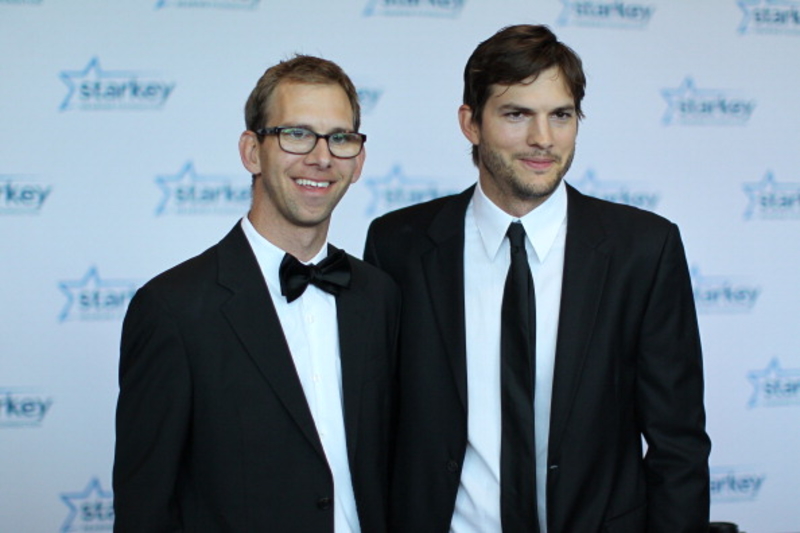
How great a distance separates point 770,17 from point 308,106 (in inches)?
101

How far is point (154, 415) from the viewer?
1581 mm

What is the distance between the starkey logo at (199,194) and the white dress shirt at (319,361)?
1.39 metres

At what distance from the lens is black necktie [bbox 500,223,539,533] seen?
1.76 m

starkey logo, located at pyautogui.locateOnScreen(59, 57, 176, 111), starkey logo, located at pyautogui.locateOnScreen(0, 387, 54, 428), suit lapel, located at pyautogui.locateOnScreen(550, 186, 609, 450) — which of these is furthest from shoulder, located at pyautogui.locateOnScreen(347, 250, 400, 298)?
starkey logo, located at pyautogui.locateOnScreen(0, 387, 54, 428)

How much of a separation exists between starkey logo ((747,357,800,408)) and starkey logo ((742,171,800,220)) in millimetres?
590

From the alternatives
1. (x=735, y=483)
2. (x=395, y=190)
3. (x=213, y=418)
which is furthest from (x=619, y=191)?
(x=213, y=418)

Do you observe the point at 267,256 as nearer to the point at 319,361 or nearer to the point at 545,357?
the point at 319,361

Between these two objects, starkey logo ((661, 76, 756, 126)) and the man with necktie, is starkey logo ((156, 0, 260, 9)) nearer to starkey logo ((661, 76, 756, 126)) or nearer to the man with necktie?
the man with necktie

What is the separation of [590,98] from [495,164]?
5.20ft

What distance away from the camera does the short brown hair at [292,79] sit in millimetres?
1724

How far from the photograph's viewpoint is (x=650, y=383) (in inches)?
72.9

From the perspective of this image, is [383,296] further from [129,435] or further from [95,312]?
[95,312]

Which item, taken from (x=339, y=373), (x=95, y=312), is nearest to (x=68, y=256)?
(x=95, y=312)

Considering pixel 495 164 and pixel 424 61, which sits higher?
pixel 424 61
